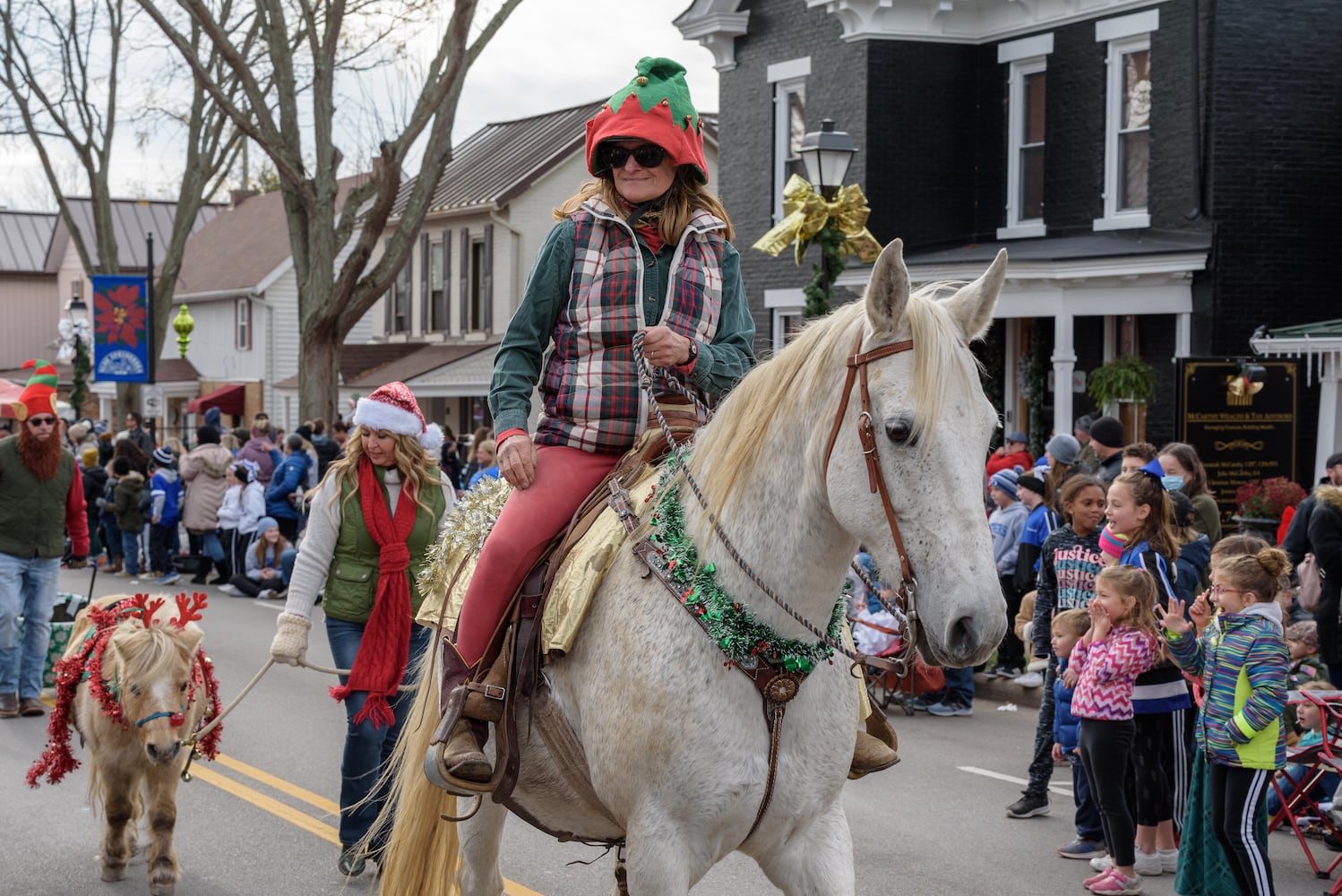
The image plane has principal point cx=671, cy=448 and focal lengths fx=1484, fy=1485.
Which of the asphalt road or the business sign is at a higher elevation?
the business sign

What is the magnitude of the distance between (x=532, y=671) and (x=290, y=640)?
246 cm

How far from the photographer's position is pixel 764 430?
12.8 ft

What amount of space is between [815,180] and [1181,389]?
4.20 m

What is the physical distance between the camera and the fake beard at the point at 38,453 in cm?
1084

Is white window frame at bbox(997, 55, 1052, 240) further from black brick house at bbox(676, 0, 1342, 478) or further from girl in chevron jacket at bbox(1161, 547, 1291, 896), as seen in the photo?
girl in chevron jacket at bbox(1161, 547, 1291, 896)

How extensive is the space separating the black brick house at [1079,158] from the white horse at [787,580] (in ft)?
43.4

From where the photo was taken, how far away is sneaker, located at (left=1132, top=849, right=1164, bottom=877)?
24.3 feet

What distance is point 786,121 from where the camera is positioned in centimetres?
2323

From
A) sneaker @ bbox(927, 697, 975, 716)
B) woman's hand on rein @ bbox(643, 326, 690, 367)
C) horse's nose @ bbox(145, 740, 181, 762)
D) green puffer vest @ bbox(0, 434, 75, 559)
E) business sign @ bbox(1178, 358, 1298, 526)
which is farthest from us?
business sign @ bbox(1178, 358, 1298, 526)

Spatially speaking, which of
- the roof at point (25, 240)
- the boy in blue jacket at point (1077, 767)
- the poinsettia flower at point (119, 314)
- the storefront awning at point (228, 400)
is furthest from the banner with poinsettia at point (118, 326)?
the roof at point (25, 240)

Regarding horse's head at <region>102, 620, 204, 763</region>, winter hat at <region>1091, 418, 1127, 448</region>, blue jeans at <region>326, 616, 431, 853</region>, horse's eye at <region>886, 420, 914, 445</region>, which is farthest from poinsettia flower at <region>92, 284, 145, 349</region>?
horse's eye at <region>886, 420, 914, 445</region>

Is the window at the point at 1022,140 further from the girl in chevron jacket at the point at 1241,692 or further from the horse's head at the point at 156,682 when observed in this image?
the horse's head at the point at 156,682

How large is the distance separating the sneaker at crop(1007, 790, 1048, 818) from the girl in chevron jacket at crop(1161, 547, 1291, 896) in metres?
2.10

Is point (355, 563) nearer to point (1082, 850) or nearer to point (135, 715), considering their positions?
point (135, 715)
